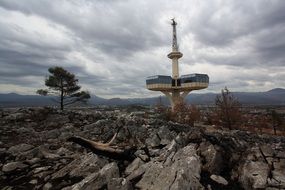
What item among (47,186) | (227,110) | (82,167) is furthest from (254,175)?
(227,110)

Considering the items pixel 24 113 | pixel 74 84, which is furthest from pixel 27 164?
pixel 74 84

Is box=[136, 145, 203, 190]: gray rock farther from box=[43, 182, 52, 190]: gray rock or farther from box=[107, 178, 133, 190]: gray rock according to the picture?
box=[43, 182, 52, 190]: gray rock

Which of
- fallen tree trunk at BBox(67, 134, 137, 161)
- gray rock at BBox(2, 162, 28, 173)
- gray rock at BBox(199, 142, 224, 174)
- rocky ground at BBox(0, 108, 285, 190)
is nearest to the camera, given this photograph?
rocky ground at BBox(0, 108, 285, 190)

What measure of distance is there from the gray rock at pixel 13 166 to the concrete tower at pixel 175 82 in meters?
44.2

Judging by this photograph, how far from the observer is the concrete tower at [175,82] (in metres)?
58.0

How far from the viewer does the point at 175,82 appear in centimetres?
6116

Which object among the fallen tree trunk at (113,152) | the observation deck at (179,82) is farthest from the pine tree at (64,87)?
the fallen tree trunk at (113,152)

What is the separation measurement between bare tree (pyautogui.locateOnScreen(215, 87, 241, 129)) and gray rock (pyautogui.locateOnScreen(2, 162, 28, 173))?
28591 mm

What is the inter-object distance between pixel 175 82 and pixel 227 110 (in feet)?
83.6

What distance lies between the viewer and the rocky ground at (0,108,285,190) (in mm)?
13797

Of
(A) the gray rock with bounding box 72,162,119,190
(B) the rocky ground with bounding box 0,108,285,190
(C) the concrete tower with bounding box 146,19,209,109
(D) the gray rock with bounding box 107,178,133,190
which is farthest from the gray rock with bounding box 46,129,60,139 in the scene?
(C) the concrete tower with bounding box 146,19,209,109

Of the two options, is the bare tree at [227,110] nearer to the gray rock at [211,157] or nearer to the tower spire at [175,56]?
the gray rock at [211,157]

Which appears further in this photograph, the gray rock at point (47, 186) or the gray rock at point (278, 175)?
the gray rock at point (278, 175)

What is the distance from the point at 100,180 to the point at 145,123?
12096mm
